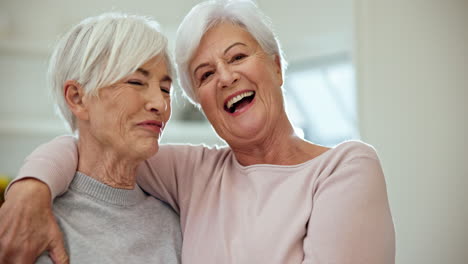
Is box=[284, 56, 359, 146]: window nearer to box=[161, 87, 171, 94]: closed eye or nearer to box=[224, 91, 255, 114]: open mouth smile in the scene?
box=[224, 91, 255, 114]: open mouth smile

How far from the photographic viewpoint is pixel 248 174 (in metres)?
1.47

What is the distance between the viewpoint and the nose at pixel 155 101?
4.47ft

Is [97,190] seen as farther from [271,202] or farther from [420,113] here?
[420,113]

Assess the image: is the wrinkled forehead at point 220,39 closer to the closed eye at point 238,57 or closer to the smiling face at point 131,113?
the closed eye at point 238,57

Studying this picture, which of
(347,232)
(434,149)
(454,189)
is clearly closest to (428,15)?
(434,149)

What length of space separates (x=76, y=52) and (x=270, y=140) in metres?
0.60

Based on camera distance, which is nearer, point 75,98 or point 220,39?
point 75,98

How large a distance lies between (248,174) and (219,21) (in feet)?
1.55

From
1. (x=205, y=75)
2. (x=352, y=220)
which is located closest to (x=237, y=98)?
(x=205, y=75)

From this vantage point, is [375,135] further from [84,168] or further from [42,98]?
[42,98]

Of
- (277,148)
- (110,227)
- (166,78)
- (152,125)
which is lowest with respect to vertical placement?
(110,227)

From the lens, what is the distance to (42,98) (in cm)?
396

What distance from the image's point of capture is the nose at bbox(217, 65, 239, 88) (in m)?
1.46

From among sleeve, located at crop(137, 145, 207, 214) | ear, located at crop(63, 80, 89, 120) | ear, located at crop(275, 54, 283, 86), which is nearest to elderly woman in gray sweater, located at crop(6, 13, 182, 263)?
ear, located at crop(63, 80, 89, 120)
